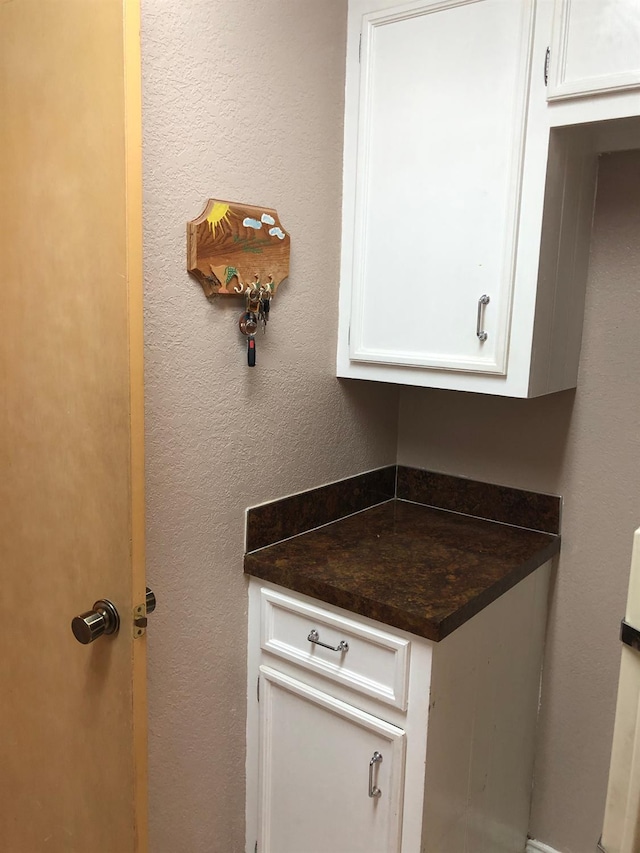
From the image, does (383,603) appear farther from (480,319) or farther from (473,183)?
(473,183)

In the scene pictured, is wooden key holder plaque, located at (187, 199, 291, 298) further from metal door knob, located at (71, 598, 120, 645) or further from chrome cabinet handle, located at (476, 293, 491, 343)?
metal door knob, located at (71, 598, 120, 645)

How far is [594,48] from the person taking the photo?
1326 millimetres

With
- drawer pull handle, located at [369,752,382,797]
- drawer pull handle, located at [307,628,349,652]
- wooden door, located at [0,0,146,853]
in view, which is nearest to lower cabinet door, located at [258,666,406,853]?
drawer pull handle, located at [369,752,382,797]

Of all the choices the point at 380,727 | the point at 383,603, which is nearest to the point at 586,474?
the point at 383,603

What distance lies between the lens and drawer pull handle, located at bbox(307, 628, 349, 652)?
1.44m

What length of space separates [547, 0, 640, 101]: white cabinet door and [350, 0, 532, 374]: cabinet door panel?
66mm

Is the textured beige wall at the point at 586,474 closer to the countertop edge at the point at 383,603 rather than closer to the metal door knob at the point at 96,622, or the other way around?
the countertop edge at the point at 383,603

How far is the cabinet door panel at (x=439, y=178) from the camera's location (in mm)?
1451

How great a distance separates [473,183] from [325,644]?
103 centimetres

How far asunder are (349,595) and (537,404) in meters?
0.75

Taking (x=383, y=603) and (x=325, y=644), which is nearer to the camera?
(x=383, y=603)

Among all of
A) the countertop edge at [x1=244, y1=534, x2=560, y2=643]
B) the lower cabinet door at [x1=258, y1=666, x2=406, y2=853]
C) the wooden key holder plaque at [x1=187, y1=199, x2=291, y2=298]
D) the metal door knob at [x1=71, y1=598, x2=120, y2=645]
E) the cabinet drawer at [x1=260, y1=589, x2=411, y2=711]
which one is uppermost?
the wooden key holder plaque at [x1=187, y1=199, x2=291, y2=298]

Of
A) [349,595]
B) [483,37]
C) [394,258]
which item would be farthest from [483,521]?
[483,37]

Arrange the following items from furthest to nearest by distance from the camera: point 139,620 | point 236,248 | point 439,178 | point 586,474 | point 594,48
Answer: point 586,474
point 439,178
point 236,248
point 594,48
point 139,620
